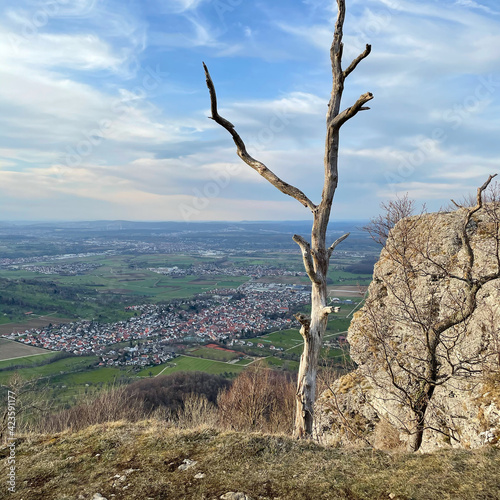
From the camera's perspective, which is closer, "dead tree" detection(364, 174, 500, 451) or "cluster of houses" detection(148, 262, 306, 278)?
"dead tree" detection(364, 174, 500, 451)

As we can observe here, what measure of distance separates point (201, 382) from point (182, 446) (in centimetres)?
2619

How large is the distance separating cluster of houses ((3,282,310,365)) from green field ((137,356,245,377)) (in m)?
2.77

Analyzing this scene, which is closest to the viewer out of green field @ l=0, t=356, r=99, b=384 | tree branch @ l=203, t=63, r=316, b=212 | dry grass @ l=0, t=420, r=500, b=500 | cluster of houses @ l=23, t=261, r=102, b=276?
dry grass @ l=0, t=420, r=500, b=500

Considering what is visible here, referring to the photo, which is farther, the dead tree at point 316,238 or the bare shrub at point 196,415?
the bare shrub at point 196,415

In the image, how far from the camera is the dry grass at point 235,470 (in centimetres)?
396

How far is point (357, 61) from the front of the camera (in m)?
5.15

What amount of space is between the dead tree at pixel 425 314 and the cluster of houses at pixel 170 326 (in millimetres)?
38985

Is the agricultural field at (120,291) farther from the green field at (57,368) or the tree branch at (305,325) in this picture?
the tree branch at (305,325)

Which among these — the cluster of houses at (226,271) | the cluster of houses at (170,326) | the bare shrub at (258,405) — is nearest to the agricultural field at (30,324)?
the cluster of houses at (170,326)

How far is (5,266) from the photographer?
10225cm

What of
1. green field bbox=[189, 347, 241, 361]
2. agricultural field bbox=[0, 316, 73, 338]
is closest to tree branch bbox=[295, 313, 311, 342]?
green field bbox=[189, 347, 241, 361]

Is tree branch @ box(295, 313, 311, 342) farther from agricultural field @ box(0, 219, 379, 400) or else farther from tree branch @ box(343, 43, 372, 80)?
agricultural field @ box(0, 219, 379, 400)

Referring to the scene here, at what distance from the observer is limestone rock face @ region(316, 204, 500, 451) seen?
6066 mm

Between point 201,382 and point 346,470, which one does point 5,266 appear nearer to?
point 201,382
